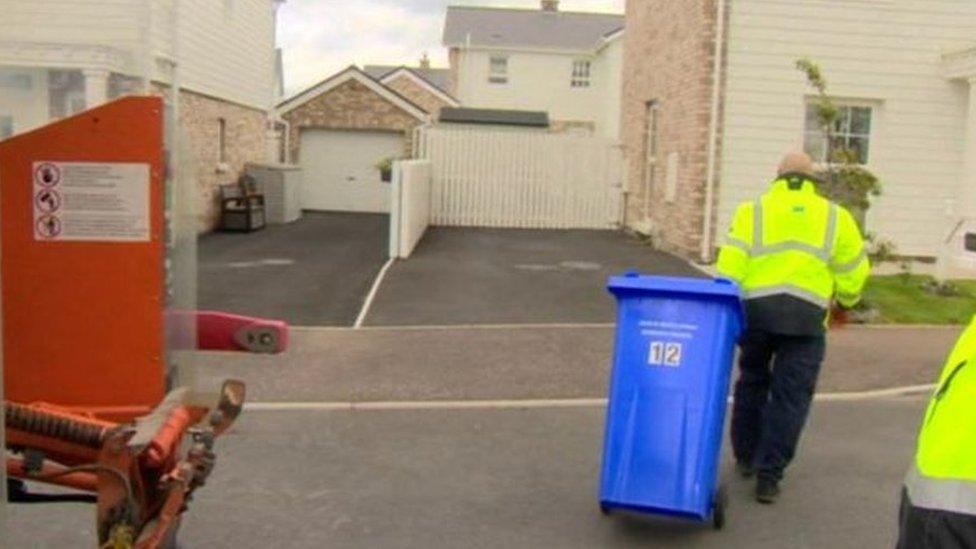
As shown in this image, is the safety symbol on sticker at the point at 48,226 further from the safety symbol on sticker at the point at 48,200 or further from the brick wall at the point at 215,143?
the brick wall at the point at 215,143

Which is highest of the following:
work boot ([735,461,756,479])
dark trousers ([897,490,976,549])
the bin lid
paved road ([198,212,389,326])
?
the bin lid

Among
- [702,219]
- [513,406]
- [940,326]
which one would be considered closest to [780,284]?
[513,406]

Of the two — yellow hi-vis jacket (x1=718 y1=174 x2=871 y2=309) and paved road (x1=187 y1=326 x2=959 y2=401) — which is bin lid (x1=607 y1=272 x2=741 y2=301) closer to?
yellow hi-vis jacket (x1=718 y1=174 x2=871 y2=309)

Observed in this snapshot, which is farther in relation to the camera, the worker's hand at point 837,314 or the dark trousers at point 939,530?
the worker's hand at point 837,314

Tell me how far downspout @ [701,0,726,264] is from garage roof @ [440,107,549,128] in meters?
13.7

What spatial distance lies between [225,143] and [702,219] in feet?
37.6

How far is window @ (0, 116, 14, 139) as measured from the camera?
2.72 meters

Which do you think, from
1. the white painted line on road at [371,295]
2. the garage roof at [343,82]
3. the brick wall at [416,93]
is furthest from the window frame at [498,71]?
the white painted line on road at [371,295]

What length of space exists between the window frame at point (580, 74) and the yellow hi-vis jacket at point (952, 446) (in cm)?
4400

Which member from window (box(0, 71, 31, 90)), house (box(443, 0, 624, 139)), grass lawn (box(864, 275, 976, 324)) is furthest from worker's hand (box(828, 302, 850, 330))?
house (box(443, 0, 624, 139))

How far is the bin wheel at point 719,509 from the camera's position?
560 cm

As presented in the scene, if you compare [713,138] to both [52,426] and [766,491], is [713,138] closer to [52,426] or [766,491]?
[766,491]

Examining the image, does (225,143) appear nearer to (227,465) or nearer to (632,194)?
(632,194)

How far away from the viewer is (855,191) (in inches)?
503
